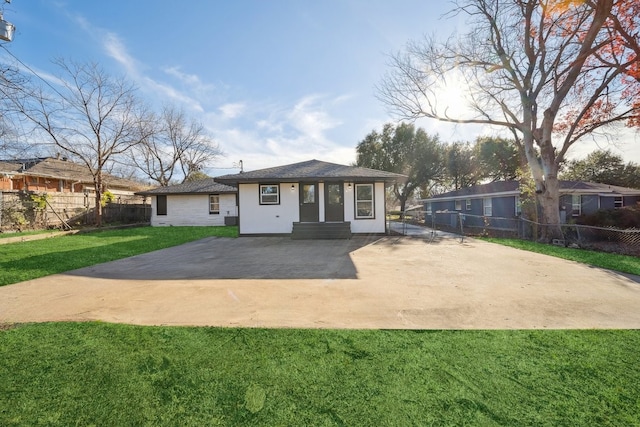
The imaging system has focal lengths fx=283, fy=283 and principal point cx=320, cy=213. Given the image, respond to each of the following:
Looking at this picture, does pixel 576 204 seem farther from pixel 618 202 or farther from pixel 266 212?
pixel 266 212

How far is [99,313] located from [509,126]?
→ 613 inches

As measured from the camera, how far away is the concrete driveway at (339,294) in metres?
3.28

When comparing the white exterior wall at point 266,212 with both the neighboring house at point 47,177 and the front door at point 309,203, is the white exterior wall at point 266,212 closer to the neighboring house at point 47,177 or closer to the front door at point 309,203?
the front door at point 309,203

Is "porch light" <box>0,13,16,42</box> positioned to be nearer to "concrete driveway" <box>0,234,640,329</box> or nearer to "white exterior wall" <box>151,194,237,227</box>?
"concrete driveway" <box>0,234,640,329</box>

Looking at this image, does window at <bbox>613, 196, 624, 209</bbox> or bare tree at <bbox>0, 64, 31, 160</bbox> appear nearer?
bare tree at <bbox>0, 64, 31, 160</bbox>

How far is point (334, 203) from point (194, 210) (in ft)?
38.5

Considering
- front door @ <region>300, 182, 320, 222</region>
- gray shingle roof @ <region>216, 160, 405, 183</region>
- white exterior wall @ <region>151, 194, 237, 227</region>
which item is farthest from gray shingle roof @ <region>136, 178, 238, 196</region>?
front door @ <region>300, 182, 320, 222</region>

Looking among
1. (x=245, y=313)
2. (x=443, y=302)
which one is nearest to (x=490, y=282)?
(x=443, y=302)

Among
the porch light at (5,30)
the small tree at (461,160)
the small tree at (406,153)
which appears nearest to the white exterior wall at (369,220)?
the porch light at (5,30)

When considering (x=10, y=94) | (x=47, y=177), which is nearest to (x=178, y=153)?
(x=47, y=177)

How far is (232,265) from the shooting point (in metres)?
6.49

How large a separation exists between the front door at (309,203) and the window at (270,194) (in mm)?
1073

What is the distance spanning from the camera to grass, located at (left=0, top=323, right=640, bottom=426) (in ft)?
5.75

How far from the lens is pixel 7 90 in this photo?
4.69 m
